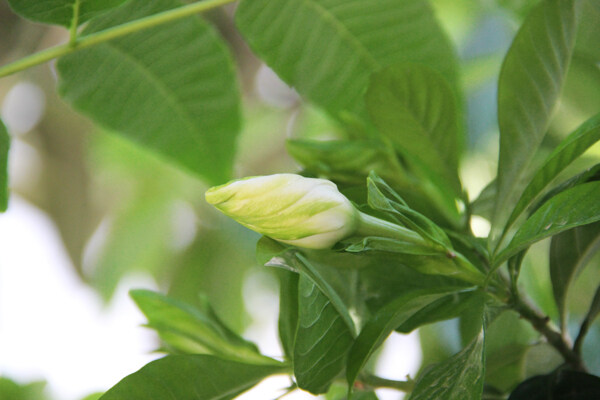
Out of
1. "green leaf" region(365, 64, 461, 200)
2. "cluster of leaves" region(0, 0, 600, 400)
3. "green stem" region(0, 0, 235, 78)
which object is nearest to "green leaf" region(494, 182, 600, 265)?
"cluster of leaves" region(0, 0, 600, 400)

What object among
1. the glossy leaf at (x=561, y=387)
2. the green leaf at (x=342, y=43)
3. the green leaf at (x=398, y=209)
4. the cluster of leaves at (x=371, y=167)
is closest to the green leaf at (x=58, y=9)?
the cluster of leaves at (x=371, y=167)

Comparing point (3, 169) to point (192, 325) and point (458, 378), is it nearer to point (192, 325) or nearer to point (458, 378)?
point (192, 325)

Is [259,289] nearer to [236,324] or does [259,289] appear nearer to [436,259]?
[236,324]

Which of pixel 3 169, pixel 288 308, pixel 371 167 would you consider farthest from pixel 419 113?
pixel 3 169

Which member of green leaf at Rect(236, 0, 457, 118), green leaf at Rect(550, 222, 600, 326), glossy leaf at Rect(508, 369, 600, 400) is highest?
green leaf at Rect(236, 0, 457, 118)

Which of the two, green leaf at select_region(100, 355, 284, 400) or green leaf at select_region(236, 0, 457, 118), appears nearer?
green leaf at select_region(100, 355, 284, 400)

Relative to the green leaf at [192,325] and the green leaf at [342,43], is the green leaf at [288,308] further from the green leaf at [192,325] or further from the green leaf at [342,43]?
the green leaf at [342,43]

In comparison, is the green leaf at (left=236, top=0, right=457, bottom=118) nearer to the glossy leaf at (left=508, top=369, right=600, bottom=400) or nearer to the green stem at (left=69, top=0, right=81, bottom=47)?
the green stem at (left=69, top=0, right=81, bottom=47)
